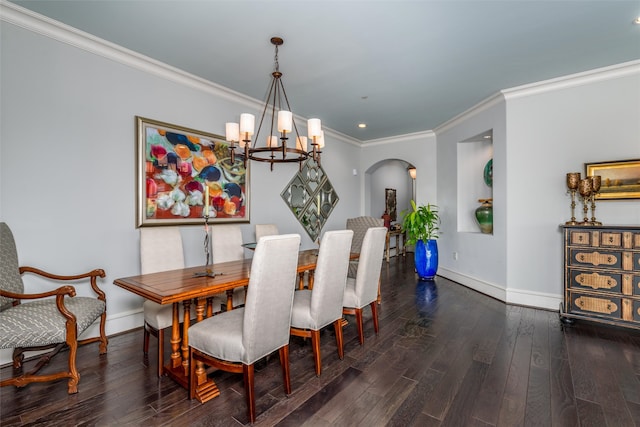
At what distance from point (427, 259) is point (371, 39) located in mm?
3578

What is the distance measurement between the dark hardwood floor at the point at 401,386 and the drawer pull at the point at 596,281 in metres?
0.45

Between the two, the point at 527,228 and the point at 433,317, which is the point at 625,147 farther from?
the point at 433,317

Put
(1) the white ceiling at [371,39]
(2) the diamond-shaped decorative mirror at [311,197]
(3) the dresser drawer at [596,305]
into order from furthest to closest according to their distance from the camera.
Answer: (2) the diamond-shaped decorative mirror at [311,197], (3) the dresser drawer at [596,305], (1) the white ceiling at [371,39]

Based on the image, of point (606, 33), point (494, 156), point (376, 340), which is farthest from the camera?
point (494, 156)

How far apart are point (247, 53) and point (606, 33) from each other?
3.17 metres

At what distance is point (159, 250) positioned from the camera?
2514 mm

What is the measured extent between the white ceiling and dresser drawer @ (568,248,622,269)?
1935mm

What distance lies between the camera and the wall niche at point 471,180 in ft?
15.9

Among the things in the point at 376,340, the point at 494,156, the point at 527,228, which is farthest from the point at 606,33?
the point at 376,340

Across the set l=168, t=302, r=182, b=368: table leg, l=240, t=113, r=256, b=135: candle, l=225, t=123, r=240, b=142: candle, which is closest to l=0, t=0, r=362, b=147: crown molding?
l=225, t=123, r=240, b=142: candle

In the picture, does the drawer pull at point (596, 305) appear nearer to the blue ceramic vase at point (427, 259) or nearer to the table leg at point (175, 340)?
the blue ceramic vase at point (427, 259)

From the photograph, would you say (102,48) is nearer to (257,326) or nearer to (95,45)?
Result: (95,45)

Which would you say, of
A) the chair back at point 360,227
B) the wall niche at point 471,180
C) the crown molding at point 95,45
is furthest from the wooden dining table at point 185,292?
the wall niche at point 471,180

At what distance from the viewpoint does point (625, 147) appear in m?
3.14
